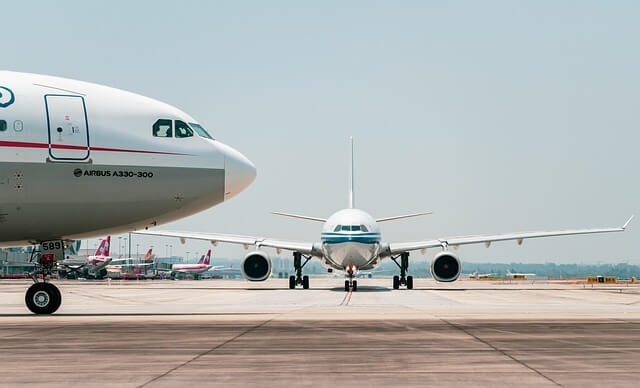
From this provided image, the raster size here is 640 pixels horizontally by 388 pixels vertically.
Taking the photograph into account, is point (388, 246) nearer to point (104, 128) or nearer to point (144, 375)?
point (104, 128)

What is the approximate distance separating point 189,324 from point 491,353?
7097 mm

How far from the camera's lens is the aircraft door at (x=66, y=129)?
16.8m

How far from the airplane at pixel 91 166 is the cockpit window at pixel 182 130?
0.09 ft

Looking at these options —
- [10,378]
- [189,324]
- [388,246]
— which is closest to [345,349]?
[10,378]

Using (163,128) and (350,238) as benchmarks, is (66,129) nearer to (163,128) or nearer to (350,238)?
(163,128)

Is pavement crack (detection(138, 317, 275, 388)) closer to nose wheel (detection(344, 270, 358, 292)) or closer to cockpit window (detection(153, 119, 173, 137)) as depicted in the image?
cockpit window (detection(153, 119, 173, 137))

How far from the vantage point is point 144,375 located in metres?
7.86

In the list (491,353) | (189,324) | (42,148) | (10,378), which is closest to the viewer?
(10,378)

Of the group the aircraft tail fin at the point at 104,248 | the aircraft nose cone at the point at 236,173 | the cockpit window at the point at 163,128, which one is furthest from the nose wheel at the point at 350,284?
the aircraft tail fin at the point at 104,248

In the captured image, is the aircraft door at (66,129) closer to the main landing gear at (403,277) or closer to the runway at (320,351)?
the runway at (320,351)

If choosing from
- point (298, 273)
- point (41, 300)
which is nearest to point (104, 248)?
point (298, 273)

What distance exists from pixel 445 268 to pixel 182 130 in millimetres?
21891

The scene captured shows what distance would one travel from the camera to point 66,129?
17.0m

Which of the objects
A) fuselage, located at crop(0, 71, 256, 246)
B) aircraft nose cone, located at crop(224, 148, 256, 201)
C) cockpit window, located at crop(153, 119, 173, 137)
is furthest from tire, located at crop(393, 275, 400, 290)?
cockpit window, located at crop(153, 119, 173, 137)
